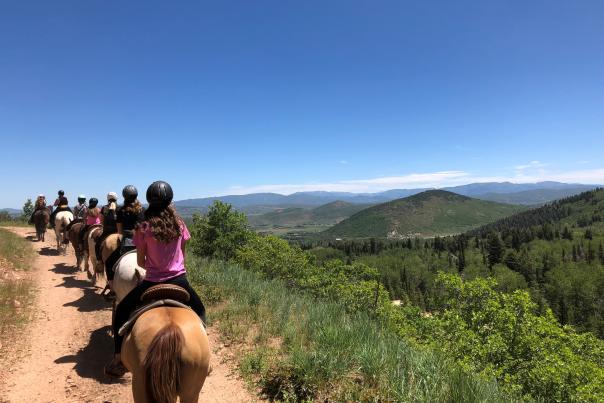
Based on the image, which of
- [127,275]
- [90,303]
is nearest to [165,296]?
[127,275]

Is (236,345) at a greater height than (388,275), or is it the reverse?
(236,345)

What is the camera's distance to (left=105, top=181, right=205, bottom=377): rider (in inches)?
185

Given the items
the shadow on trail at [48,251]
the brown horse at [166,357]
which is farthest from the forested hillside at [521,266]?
the brown horse at [166,357]

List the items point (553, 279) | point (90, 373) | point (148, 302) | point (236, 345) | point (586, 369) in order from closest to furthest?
1. point (148, 302)
2. point (90, 373)
3. point (236, 345)
4. point (586, 369)
5. point (553, 279)

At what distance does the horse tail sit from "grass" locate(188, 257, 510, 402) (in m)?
2.46

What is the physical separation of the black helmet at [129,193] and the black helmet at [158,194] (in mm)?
3731

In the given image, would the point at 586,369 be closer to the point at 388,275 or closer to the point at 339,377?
the point at 339,377

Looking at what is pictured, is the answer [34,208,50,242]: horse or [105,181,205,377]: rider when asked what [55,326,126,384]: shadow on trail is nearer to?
[105,181,205,377]: rider

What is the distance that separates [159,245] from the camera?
4.80 metres

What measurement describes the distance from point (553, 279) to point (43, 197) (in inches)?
4866

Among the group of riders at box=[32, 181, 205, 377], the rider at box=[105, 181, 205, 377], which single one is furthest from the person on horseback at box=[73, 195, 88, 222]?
the rider at box=[105, 181, 205, 377]

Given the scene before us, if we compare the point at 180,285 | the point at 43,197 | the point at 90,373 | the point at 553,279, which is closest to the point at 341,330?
the point at 180,285

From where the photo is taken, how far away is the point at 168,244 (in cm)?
486

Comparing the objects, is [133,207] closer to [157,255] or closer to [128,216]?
[128,216]
